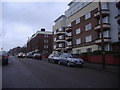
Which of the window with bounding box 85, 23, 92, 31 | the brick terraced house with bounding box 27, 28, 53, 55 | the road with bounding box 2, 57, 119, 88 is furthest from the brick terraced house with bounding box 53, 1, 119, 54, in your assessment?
the brick terraced house with bounding box 27, 28, 53, 55

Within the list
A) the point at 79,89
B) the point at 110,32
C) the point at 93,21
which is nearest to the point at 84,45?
the point at 93,21

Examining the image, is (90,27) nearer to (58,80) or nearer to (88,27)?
(88,27)

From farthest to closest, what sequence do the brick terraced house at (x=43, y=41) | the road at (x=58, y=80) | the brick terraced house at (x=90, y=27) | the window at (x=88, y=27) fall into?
the brick terraced house at (x=43, y=41)
the window at (x=88, y=27)
the brick terraced house at (x=90, y=27)
the road at (x=58, y=80)

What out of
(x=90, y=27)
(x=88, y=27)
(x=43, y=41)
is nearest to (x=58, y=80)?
(x=90, y=27)

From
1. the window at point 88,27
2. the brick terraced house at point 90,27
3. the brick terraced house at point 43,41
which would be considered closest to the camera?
the brick terraced house at point 90,27

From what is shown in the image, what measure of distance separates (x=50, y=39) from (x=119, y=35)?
2613 inches

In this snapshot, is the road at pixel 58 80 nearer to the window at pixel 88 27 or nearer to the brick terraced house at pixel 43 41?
the window at pixel 88 27

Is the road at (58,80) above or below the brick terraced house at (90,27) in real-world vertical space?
below

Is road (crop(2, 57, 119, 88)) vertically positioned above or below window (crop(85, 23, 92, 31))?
below

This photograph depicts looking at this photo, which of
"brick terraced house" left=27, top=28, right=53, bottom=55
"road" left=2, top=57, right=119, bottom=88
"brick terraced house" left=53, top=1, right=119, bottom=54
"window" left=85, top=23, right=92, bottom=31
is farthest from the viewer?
"brick terraced house" left=27, top=28, right=53, bottom=55

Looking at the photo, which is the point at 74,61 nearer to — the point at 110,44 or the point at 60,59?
the point at 60,59

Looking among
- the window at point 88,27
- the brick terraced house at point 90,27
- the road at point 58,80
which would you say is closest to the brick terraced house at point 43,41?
the brick terraced house at point 90,27

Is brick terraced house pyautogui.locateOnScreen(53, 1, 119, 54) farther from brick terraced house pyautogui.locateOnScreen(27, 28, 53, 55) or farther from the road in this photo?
brick terraced house pyautogui.locateOnScreen(27, 28, 53, 55)

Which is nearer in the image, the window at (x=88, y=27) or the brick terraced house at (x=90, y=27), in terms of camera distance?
the brick terraced house at (x=90, y=27)
